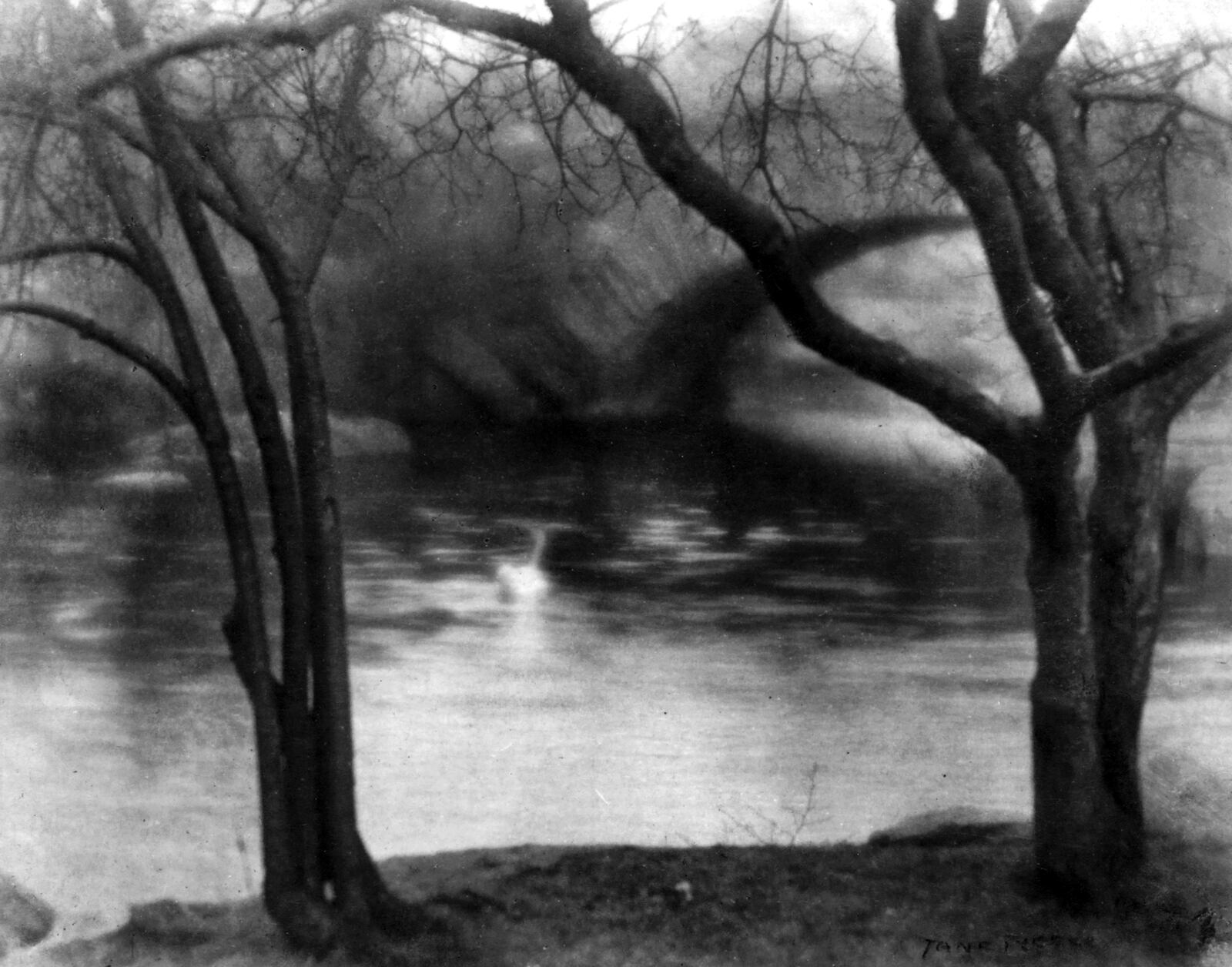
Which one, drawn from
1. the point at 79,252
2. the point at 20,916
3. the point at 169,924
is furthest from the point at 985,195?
the point at 20,916

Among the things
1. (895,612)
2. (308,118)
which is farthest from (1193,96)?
(308,118)

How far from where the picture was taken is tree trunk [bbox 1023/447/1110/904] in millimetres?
4258

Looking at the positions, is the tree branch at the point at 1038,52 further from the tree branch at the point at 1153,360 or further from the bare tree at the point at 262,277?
the bare tree at the point at 262,277

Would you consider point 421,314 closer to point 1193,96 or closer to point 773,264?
point 773,264

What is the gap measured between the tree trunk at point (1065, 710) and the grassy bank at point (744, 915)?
11 cm

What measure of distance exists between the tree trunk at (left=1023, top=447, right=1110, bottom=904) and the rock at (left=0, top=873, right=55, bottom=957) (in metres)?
3.20

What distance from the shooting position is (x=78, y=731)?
442 cm

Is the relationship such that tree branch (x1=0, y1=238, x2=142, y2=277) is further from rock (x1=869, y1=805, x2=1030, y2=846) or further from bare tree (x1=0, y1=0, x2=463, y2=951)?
rock (x1=869, y1=805, x2=1030, y2=846)

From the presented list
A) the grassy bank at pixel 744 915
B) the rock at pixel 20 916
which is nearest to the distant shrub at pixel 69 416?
the rock at pixel 20 916

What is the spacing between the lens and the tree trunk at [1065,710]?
168 inches

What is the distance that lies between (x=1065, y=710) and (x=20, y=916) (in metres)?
3.42

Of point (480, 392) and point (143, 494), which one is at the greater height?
point (480, 392)

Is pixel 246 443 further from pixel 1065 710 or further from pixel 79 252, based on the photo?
pixel 1065 710

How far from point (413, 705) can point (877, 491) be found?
63.5 inches
